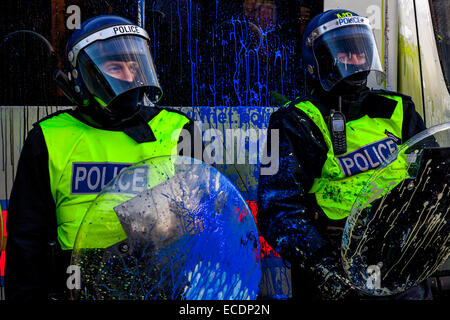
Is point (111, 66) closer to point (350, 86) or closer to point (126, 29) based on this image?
point (126, 29)

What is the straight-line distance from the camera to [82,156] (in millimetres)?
2104

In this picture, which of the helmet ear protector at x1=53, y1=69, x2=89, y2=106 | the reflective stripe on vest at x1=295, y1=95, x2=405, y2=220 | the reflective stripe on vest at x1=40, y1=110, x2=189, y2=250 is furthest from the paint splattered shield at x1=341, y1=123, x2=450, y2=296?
the helmet ear protector at x1=53, y1=69, x2=89, y2=106

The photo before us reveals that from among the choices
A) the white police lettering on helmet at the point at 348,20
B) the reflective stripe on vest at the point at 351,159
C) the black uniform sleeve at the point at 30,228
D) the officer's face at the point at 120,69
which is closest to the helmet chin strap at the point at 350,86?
the reflective stripe on vest at the point at 351,159

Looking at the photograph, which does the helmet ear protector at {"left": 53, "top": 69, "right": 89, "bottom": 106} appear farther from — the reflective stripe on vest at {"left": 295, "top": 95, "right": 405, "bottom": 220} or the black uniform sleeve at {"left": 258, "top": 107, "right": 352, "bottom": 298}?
the reflective stripe on vest at {"left": 295, "top": 95, "right": 405, "bottom": 220}

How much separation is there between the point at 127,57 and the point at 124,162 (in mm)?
463

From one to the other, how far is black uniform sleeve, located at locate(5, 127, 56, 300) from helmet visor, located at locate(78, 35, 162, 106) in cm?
35

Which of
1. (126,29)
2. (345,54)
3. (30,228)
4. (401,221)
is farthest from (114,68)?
(401,221)

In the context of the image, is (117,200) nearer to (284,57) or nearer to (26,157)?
(26,157)

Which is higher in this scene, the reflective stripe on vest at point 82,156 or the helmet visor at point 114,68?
the helmet visor at point 114,68

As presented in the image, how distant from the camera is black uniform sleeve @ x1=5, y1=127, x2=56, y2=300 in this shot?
199 centimetres

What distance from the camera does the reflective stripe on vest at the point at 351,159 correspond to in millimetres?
2176

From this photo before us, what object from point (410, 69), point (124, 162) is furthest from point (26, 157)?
point (410, 69)

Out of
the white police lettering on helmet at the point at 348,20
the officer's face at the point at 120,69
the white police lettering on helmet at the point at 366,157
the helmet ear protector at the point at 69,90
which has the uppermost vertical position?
the white police lettering on helmet at the point at 348,20

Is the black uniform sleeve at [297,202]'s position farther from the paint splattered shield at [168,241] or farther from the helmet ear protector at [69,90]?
the helmet ear protector at [69,90]
